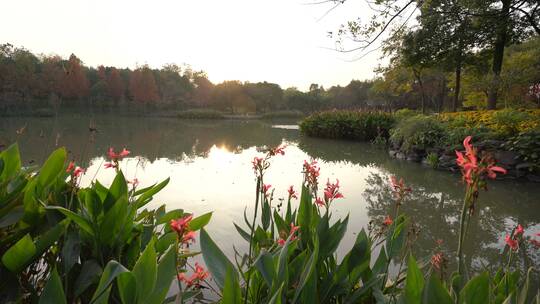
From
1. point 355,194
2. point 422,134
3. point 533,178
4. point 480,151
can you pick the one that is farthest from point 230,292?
point 422,134

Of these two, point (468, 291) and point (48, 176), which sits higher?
point (48, 176)

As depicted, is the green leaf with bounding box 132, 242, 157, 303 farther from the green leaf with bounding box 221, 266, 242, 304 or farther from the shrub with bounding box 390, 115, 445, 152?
the shrub with bounding box 390, 115, 445, 152

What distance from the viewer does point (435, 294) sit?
2.65 feet

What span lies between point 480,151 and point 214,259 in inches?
231

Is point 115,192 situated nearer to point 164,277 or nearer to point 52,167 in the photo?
point 52,167

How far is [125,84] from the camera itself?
40.1 m

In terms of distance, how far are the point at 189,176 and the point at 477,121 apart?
6.92 metres

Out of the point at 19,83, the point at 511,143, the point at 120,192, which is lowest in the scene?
the point at 511,143

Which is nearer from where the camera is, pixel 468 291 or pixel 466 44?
pixel 468 291

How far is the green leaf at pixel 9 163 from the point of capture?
134 cm

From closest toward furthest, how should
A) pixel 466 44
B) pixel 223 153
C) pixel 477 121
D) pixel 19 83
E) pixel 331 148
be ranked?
pixel 477 121 → pixel 223 153 → pixel 331 148 → pixel 466 44 → pixel 19 83

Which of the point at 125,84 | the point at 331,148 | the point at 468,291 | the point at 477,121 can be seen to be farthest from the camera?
the point at 125,84

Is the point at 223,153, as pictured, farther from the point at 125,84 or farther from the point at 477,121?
the point at 125,84

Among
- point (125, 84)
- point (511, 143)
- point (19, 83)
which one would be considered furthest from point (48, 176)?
point (125, 84)
